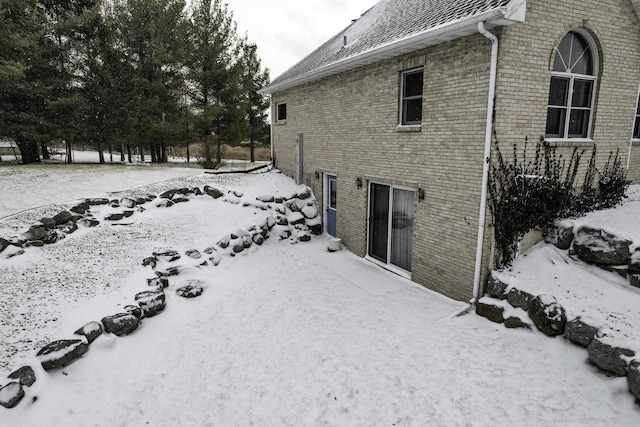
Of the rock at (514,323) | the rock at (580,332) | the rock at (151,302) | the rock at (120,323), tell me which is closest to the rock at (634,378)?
the rock at (580,332)

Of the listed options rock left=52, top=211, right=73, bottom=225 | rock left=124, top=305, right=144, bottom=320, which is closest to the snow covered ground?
rock left=124, top=305, right=144, bottom=320

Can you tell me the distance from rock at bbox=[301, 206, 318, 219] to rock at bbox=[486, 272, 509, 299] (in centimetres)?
718

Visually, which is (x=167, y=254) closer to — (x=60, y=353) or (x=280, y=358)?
(x=60, y=353)

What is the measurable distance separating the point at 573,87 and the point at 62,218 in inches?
491

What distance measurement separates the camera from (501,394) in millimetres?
4816

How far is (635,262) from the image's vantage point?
582 centimetres

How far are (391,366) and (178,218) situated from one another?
8.35m

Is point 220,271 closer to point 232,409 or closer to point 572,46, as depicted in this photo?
point 232,409

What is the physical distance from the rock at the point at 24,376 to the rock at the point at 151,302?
2.06 meters

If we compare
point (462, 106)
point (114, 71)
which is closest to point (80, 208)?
point (462, 106)

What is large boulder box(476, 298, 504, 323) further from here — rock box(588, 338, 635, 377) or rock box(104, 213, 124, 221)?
rock box(104, 213, 124, 221)

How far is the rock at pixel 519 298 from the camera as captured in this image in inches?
241

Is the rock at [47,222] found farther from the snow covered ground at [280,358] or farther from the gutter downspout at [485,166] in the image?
the gutter downspout at [485,166]

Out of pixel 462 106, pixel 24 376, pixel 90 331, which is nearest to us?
pixel 24 376
